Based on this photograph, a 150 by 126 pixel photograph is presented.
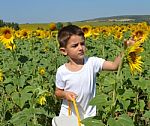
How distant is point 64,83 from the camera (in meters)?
2.99

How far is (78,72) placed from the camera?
9.63 feet

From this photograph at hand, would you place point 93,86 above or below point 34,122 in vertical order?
above

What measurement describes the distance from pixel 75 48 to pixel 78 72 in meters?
0.16

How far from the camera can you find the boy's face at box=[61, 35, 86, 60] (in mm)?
2898

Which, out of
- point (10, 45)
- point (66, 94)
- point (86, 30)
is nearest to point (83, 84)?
point (66, 94)

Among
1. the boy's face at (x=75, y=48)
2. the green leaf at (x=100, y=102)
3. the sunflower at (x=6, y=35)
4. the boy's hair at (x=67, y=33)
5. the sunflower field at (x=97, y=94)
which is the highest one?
the boy's hair at (x=67, y=33)

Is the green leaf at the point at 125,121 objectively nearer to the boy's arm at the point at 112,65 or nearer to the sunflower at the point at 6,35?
the boy's arm at the point at 112,65

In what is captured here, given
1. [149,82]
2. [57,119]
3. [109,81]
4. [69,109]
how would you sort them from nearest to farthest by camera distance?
1. [109,81]
2. [57,119]
3. [69,109]
4. [149,82]

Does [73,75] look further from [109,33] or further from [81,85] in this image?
[109,33]

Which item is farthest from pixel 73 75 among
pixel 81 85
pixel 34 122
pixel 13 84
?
pixel 13 84

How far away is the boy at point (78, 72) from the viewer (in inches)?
115

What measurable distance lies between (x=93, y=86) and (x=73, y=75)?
0.16 m

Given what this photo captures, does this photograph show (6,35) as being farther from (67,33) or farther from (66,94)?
(66,94)

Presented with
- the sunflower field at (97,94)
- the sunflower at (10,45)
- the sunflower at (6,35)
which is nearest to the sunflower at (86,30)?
the sunflower field at (97,94)
